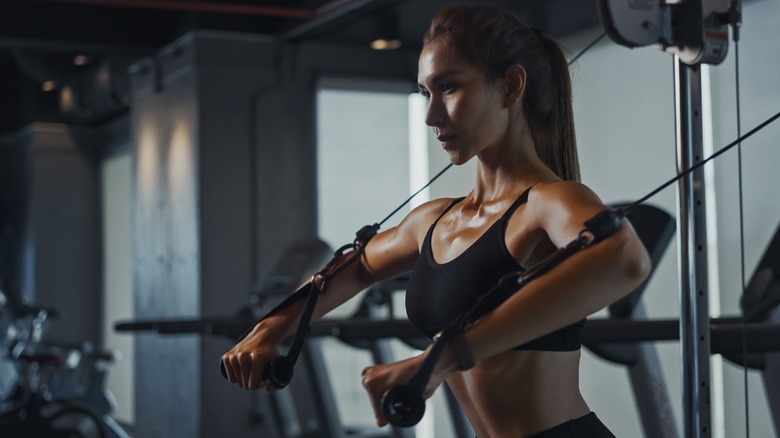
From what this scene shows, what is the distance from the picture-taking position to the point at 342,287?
1432 mm

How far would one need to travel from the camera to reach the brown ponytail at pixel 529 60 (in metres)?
1.30

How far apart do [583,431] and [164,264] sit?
222 inches

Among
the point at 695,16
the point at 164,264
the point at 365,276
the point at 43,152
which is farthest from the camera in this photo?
the point at 43,152

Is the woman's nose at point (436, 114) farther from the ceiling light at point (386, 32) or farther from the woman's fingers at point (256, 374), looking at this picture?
the ceiling light at point (386, 32)

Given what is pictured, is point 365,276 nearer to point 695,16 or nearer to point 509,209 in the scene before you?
point 509,209

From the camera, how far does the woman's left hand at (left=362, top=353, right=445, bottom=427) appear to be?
972 millimetres

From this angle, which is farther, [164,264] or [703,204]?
[164,264]

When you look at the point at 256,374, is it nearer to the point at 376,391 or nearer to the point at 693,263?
the point at 376,391

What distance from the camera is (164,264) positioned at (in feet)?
21.9

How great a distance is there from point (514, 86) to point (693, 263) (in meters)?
0.62

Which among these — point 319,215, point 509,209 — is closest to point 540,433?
point 509,209

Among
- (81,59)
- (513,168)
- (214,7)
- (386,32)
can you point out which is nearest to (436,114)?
(513,168)

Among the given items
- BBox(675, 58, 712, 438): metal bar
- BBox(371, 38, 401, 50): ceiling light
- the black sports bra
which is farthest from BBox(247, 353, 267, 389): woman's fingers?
BBox(371, 38, 401, 50): ceiling light

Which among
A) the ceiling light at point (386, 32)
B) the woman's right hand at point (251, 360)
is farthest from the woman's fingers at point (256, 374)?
the ceiling light at point (386, 32)
